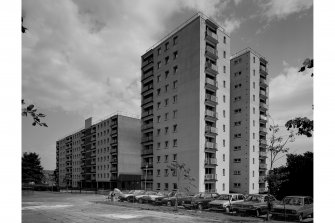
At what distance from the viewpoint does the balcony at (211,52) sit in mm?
48175

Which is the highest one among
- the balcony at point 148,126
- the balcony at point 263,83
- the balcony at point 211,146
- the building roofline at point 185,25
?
the building roofline at point 185,25

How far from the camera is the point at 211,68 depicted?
48.4m

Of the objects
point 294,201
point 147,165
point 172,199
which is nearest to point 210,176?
point 147,165

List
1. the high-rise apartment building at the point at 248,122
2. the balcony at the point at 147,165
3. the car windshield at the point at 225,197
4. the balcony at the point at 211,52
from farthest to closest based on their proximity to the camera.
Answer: the high-rise apartment building at the point at 248,122
the balcony at the point at 147,165
the balcony at the point at 211,52
the car windshield at the point at 225,197

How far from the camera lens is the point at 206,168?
4684 centimetres

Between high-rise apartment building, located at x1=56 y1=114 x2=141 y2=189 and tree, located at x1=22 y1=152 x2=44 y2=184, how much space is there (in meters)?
13.7

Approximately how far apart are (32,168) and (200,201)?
77062mm

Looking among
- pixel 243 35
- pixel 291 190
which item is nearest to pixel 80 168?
pixel 291 190

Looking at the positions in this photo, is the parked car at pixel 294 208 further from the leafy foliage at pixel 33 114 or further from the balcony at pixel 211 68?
the balcony at pixel 211 68

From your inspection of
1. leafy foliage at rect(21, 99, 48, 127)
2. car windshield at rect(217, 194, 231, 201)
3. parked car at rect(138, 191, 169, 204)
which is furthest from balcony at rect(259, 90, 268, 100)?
leafy foliage at rect(21, 99, 48, 127)

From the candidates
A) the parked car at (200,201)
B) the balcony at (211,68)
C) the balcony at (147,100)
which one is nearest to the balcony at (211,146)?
the balcony at (211,68)

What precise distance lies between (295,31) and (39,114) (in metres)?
6.37

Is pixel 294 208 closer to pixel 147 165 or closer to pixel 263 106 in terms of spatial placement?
pixel 147 165

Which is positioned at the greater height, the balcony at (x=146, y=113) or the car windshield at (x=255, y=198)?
the balcony at (x=146, y=113)
